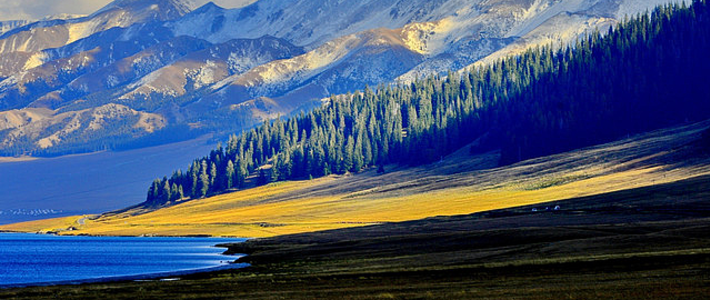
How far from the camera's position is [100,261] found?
362 feet

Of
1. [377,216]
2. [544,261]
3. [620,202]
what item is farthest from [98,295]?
[377,216]

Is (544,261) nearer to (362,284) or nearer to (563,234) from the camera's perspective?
(362,284)

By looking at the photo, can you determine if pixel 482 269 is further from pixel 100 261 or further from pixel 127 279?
pixel 100 261

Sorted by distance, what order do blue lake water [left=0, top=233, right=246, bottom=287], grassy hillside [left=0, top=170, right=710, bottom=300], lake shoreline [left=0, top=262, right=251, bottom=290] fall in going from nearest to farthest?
grassy hillside [left=0, top=170, right=710, bottom=300] → lake shoreline [left=0, top=262, right=251, bottom=290] → blue lake water [left=0, top=233, right=246, bottom=287]

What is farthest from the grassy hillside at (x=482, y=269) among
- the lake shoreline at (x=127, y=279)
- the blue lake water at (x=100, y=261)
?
the blue lake water at (x=100, y=261)

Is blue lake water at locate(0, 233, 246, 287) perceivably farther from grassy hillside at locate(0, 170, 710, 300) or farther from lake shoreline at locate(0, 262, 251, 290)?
grassy hillside at locate(0, 170, 710, 300)

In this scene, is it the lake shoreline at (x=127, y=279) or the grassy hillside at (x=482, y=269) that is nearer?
the grassy hillside at (x=482, y=269)

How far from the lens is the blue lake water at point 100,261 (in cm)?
8662

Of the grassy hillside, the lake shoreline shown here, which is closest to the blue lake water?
the lake shoreline

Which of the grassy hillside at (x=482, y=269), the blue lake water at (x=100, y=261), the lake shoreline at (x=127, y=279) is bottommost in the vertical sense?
the grassy hillside at (x=482, y=269)

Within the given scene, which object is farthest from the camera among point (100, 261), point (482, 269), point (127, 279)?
point (100, 261)

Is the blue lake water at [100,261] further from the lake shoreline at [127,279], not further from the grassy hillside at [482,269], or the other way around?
the grassy hillside at [482,269]

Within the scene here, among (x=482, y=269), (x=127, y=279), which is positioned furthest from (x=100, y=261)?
(x=482, y=269)

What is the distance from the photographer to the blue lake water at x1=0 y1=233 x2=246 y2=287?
8662 cm
